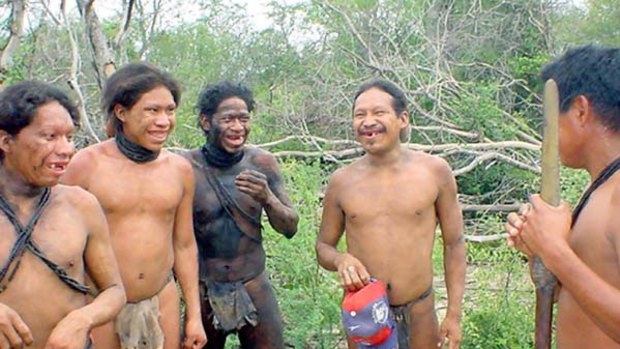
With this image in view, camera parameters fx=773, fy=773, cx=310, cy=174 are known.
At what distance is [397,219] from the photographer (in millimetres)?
3850

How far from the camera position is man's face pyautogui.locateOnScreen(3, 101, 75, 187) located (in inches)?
108

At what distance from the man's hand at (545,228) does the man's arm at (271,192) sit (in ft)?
5.96

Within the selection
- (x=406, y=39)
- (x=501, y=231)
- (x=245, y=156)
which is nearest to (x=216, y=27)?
(x=406, y=39)

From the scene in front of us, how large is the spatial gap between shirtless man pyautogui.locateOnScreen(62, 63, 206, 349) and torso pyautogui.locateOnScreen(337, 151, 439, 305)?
82 centimetres

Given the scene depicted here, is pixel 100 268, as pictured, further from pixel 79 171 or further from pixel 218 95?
pixel 218 95

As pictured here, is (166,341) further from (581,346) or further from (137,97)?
(581,346)

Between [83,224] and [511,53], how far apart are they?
980cm


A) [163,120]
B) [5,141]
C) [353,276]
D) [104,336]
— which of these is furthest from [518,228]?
[104,336]

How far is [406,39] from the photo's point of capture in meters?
9.86

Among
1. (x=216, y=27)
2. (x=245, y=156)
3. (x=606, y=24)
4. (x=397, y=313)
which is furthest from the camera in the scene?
(x=216, y=27)

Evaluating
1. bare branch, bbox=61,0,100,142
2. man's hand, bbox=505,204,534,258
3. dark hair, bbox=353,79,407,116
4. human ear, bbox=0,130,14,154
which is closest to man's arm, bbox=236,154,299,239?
dark hair, bbox=353,79,407,116

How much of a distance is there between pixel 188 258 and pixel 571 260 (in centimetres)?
209

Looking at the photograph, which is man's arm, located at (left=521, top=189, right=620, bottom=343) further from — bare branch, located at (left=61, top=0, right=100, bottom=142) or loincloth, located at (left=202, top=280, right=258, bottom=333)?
bare branch, located at (left=61, top=0, right=100, bottom=142)

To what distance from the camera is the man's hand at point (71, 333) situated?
8.38 ft
